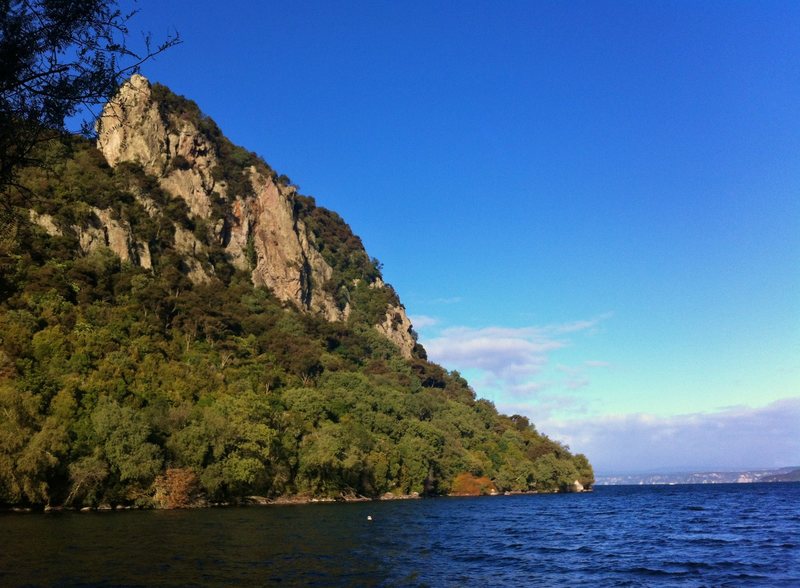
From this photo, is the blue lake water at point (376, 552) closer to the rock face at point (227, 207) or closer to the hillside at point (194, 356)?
the hillside at point (194, 356)

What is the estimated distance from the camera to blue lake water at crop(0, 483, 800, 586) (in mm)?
25203

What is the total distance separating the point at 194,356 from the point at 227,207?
75.2m

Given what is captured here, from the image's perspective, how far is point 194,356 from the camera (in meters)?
92.2

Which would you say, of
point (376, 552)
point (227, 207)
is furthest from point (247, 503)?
point (227, 207)

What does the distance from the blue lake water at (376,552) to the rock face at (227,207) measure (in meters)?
82.3

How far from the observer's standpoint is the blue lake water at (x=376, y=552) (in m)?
25.2

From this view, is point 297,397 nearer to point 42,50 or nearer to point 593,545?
point 593,545

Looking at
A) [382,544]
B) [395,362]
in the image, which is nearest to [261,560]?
[382,544]

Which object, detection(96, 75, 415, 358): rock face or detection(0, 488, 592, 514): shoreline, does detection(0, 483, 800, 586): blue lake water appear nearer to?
detection(0, 488, 592, 514): shoreline

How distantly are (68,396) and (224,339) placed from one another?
4747 centimetres

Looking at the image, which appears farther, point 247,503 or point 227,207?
point 227,207

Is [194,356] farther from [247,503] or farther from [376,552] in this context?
[376,552]

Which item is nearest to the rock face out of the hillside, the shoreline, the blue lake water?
the hillside

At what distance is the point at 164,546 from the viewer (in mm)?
32188
